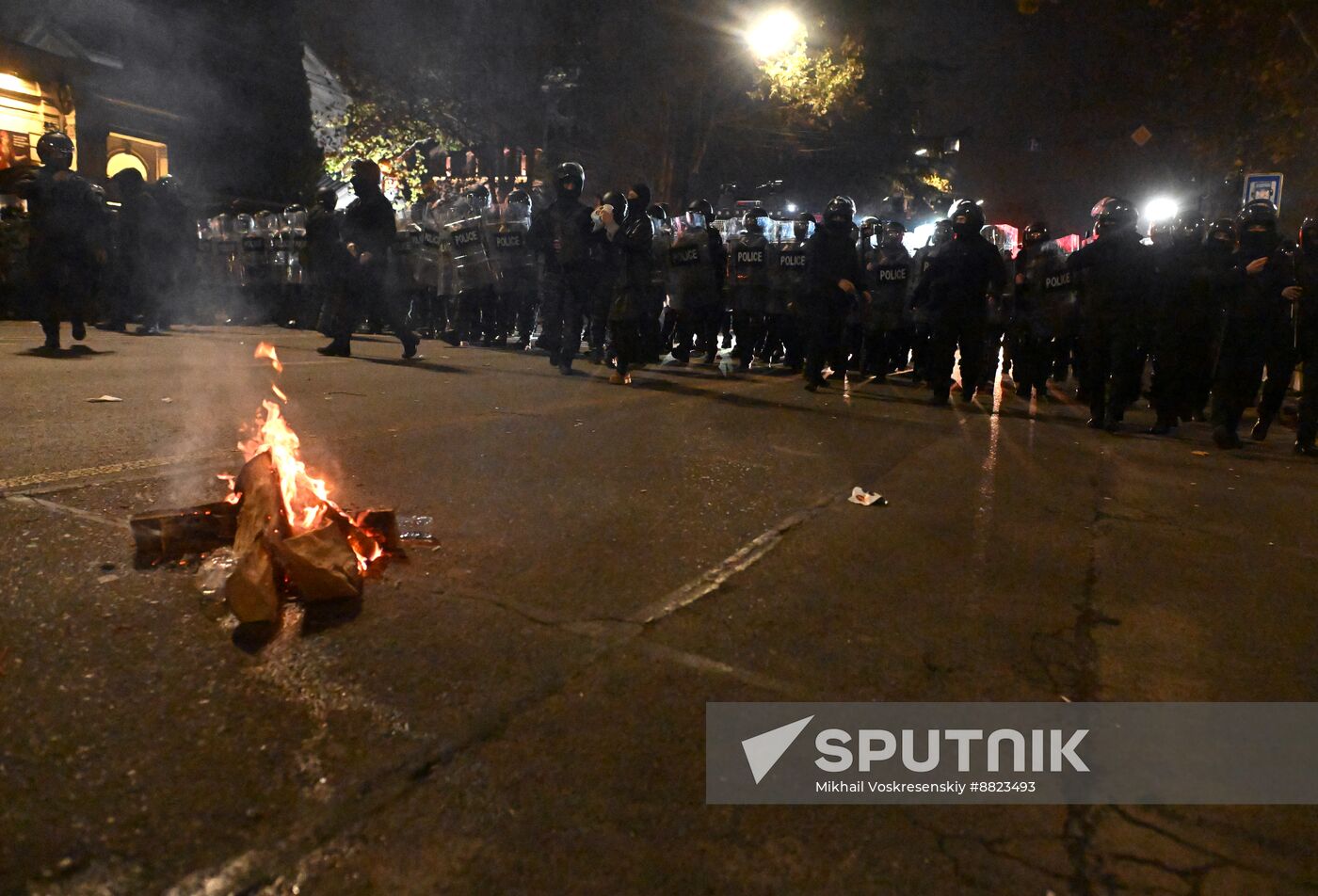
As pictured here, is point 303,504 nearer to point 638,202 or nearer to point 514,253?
point 638,202

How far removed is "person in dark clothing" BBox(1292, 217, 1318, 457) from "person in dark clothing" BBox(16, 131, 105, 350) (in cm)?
1067

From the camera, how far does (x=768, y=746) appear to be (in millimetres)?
2500

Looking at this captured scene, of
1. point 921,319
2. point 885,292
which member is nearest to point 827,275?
point 921,319

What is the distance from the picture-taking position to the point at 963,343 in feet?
32.5

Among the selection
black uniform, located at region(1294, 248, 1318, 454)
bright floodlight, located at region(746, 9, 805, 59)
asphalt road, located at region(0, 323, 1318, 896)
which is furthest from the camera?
bright floodlight, located at region(746, 9, 805, 59)

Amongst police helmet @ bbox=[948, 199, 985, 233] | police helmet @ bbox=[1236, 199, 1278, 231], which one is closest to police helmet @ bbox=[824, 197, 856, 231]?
police helmet @ bbox=[948, 199, 985, 233]

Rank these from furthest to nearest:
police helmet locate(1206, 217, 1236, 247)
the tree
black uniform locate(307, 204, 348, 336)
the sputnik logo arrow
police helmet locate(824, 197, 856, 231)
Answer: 1. the tree
2. black uniform locate(307, 204, 348, 336)
3. police helmet locate(824, 197, 856, 231)
4. police helmet locate(1206, 217, 1236, 247)
5. the sputnik logo arrow

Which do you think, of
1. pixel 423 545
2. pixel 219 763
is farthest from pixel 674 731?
pixel 423 545

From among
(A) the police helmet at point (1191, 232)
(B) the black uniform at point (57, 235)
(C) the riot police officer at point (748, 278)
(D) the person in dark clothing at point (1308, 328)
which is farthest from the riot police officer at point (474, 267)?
(D) the person in dark clothing at point (1308, 328)

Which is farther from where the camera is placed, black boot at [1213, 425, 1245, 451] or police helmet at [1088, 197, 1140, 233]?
police helmet at [1088, 197, 1140, 233]

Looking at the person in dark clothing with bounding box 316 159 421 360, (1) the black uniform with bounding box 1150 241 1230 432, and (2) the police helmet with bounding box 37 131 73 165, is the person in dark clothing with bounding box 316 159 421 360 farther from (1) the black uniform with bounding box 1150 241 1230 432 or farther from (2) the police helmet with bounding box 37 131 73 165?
(1) the black uniform with bounding box 1150 241 1230 432

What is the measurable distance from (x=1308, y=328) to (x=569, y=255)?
6206mm

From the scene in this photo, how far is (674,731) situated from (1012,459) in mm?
4957

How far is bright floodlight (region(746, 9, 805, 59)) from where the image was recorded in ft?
73.9
